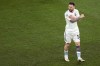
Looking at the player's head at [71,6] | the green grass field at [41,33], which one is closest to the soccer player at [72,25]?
the player's head at [71,6]

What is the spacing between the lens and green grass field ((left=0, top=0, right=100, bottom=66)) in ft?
45.6

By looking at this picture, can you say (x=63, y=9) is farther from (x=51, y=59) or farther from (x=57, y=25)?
(x=51, y=59)

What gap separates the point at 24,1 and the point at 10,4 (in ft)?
4.50

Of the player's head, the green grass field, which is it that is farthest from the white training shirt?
the green grass field

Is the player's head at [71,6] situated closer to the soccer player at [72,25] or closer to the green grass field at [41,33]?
the soccer player at [72,25]

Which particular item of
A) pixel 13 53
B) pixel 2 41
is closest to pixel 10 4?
pixel 2 41

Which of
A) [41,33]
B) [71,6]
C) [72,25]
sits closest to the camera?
[71,6]

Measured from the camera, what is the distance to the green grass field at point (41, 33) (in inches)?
547

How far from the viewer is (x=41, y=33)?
18062 millimetres

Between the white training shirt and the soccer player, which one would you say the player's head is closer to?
the soccer player

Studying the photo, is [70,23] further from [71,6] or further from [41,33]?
[41,33]

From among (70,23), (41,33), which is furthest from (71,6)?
(41,33)

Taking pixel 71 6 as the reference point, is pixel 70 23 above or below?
below

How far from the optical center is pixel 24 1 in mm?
26594
